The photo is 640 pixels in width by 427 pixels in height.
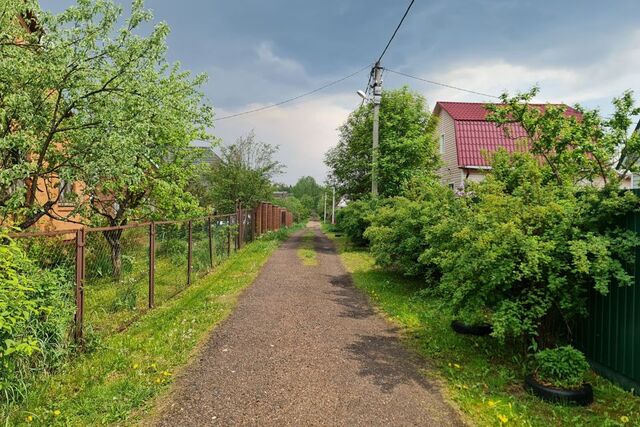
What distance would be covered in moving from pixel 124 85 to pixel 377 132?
11354 millimetres

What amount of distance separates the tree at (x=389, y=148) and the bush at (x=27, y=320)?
1252 cm

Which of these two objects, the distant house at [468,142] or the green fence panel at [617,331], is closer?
the green fence panel at [617,331]

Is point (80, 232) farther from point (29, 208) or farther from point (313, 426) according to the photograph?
point (313, 426)

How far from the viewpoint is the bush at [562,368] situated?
3703mm

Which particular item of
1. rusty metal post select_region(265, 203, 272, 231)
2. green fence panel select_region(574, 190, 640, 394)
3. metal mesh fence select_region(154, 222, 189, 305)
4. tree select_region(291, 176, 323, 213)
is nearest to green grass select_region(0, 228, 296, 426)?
metal mesh fence select_region(154, 222, 189, 305)

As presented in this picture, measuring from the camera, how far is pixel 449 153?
2011 cm

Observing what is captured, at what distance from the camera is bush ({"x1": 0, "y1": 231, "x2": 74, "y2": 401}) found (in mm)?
3105

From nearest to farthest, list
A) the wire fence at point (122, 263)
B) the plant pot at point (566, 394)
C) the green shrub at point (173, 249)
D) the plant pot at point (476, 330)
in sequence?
the plant pot at point (566, 394) → the wire fence at point (122, 263) → the plant pot at point (476, 330) → the green shrub at point (173, 249)

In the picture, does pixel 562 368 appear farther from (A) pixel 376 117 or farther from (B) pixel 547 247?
(A) pixel 376 117

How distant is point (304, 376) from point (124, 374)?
5.80 ft

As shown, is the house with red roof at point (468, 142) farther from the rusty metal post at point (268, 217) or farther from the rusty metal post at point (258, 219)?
the rusty metal post at point (268, 217)

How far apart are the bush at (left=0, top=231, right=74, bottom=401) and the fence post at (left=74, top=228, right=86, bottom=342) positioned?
10cm

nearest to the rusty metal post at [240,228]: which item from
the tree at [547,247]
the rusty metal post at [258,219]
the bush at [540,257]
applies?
the rusty metal post at [258,219]

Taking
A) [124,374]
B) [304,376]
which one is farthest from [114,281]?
[304,376]
